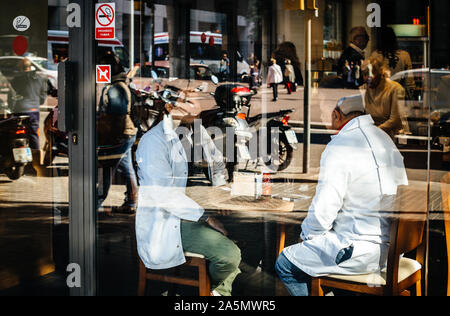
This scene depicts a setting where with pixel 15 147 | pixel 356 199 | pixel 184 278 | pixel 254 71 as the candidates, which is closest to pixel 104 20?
pixel 254 71

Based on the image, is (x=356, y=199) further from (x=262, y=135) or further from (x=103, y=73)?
(x=103, y=73)

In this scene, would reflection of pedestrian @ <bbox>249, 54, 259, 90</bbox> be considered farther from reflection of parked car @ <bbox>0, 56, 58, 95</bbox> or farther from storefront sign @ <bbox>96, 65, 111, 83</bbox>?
reflection of parked car @ <bbox>0, 56, 58, 95</bbox>

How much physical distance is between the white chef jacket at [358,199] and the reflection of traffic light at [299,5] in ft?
2.52

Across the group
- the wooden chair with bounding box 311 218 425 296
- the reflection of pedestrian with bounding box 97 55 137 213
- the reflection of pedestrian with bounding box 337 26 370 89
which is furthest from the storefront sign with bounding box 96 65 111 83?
the wooden chair with bounding box 311 218 425 296

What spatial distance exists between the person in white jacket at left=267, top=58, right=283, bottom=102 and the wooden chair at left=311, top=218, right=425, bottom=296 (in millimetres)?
1089

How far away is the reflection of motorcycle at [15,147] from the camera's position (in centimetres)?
421

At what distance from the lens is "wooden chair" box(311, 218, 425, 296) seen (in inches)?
121

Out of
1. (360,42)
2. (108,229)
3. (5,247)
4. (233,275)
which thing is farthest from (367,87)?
(5,247)

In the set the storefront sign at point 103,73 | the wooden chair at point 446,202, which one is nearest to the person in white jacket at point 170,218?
the storefront sign at point 103,73

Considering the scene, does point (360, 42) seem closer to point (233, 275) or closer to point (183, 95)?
point (183, 95)

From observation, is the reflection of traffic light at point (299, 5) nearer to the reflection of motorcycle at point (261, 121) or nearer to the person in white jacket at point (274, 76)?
the person in white jacket at point (274, 76)

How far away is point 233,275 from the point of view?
3531mm

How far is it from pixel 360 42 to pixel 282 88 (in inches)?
23.3

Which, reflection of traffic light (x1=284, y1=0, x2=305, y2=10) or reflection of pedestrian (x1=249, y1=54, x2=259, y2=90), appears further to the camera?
reflection of pedestrian (x1=249, y1=54, x2=259, y2=90)
